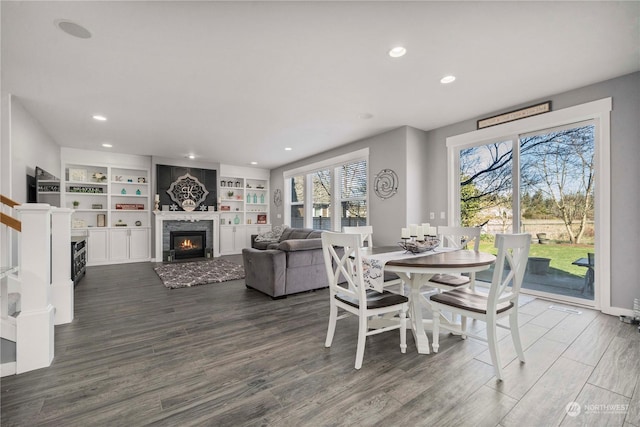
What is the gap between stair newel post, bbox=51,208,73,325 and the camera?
112 inches

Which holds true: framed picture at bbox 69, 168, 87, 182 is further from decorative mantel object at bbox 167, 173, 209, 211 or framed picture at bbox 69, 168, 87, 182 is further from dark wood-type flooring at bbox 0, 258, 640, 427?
dark wood-type flooring at bbox 0, 258, 640, 427

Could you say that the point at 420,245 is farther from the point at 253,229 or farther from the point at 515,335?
the point at 253,229

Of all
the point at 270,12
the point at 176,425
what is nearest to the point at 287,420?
the point at 176,425

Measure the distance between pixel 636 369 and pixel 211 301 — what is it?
13.3ft

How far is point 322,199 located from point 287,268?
3385 millimetres

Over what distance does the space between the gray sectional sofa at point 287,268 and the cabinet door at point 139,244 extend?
14.1ft

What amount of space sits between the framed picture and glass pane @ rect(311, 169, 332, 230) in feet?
17.6

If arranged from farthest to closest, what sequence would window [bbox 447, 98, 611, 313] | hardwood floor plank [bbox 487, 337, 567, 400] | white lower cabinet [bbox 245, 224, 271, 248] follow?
white lower cabinet [bbox 245, 224, 271, 248] → window [bbox 447, 98, 611, 313] → hardwood floor plank [bbox 487, 337, 567, 400]

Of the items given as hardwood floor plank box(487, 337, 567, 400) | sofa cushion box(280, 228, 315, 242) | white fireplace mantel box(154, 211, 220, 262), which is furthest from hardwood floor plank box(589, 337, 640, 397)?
white fireplace mantel box(154, 211, 220, 262)

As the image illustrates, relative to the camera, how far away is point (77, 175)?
6250mm

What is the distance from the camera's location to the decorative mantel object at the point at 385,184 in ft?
15.6

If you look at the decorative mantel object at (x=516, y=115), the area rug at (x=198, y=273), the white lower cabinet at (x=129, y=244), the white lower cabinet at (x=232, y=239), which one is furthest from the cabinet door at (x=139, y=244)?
the decorative mantel object at (x=516, y=115)

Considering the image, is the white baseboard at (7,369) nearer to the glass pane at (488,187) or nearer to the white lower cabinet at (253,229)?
the glass pane at (488,187)

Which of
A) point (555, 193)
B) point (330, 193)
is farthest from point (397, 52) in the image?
point (330, 193)
